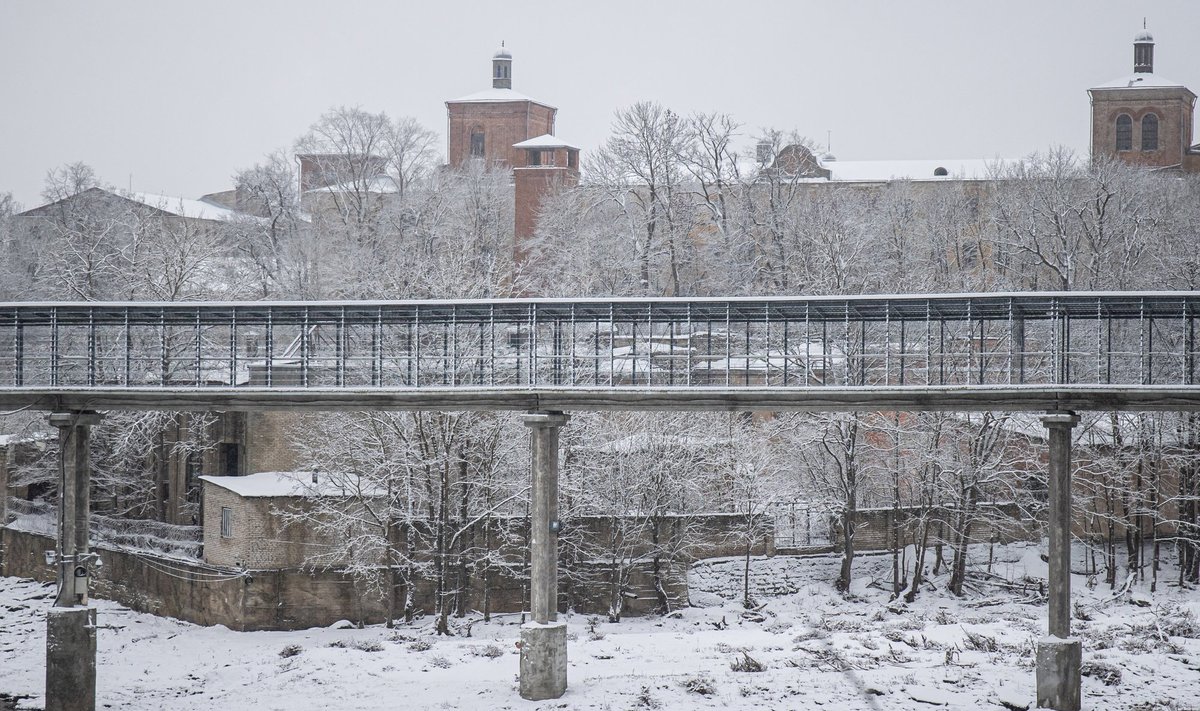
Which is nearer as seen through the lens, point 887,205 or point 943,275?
point 943,275

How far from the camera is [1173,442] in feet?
113

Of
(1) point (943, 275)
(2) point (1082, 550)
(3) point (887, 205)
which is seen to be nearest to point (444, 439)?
(2) point (1082, 550)

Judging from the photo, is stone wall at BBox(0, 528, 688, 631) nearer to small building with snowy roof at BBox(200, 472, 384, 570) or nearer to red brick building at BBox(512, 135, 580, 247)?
small building with snowy roof at BBox(200, 472, 384, 570)

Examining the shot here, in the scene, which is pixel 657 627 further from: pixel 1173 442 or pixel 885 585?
pixel 1173 442

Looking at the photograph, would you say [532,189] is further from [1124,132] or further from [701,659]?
[701,659]

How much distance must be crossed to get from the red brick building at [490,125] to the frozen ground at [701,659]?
5713 cm

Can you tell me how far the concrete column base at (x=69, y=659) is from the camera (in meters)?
21.4

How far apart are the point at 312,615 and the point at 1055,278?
33552mm

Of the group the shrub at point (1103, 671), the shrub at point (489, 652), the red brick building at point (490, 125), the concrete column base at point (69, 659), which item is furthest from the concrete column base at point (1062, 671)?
the red brick building at point (490, 125)

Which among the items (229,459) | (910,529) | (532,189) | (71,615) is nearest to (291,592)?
(229,459)

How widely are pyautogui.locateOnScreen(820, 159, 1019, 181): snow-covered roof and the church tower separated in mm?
10315

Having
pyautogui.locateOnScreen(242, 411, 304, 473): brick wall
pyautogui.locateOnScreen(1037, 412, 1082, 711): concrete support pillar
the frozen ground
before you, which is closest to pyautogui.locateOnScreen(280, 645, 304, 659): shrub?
the frozen ground

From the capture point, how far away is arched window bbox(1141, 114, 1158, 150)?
82500 millimetres

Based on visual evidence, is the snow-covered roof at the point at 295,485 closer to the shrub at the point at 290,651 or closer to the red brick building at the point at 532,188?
the shrub at the point at 290,651
